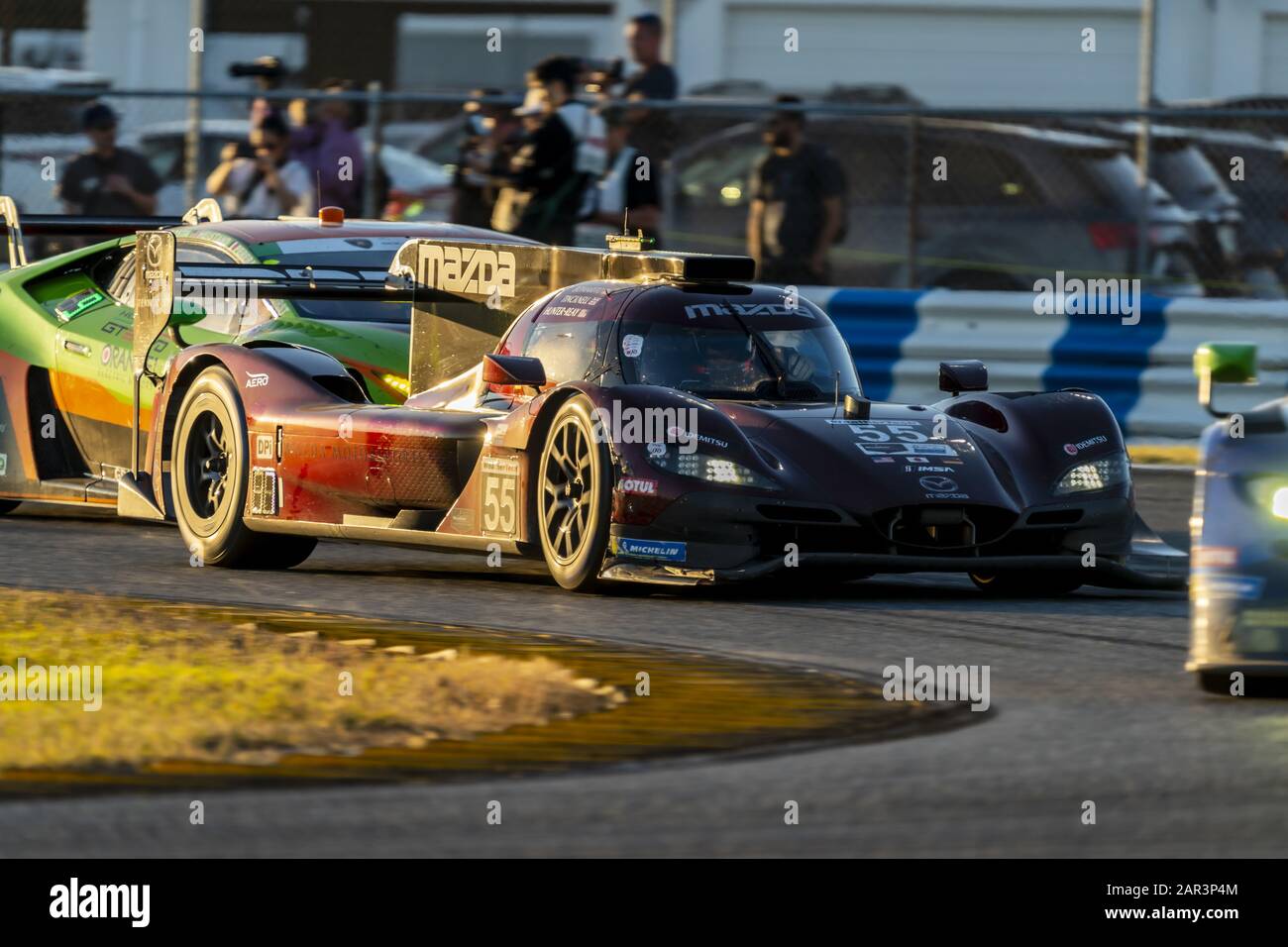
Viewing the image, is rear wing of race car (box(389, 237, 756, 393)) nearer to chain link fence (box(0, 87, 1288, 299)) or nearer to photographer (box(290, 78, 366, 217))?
chain link fence (box(0, 87, 1288, 299))

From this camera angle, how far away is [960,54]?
2430 centimetres

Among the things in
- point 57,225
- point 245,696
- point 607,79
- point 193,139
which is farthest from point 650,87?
point 245,696

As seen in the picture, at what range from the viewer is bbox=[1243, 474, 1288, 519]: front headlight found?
6.59m

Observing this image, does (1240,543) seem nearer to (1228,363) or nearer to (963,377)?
(1228,363)

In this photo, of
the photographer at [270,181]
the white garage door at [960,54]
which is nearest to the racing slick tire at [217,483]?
the photographer at [270,181]

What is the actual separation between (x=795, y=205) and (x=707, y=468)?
6.53 meters

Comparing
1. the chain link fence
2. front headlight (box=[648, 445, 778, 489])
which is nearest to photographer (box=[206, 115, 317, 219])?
the chain link fence

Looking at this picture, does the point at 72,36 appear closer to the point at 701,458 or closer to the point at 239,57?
the point at 239,57

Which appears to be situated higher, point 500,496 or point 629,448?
point 629,448

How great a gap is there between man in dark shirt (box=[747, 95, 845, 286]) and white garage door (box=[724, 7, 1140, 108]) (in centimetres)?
843

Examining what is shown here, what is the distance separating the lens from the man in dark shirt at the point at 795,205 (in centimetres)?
1488

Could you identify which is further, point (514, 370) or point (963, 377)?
point (963, 377)
